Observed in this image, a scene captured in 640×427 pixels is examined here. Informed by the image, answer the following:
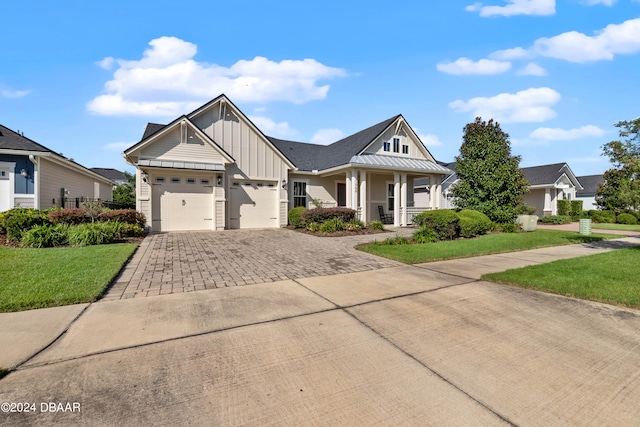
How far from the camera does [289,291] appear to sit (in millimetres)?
4906

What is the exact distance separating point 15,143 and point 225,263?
12.0 meters

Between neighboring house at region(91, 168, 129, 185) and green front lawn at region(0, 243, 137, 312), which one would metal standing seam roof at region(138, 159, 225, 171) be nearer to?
green front lawn at region(0, 243, 137, 312)

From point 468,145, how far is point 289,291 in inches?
587

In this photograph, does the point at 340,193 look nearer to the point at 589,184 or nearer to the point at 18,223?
the point at 18,223

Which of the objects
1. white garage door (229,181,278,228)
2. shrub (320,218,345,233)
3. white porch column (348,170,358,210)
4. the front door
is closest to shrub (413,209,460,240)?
shrub (320,218,345,233)

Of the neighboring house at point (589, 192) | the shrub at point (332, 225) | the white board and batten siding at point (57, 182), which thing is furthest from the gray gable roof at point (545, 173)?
the white board and batten siding at point (57, 182)

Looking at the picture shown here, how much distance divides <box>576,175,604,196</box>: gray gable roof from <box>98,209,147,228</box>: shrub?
42354mm

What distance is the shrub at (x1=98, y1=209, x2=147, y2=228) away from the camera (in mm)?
10984

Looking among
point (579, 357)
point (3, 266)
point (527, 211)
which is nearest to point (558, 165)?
point (527, 211)

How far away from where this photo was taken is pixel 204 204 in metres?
13.9

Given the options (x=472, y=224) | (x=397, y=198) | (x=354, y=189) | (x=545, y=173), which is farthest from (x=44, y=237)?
(x=545, y=173)

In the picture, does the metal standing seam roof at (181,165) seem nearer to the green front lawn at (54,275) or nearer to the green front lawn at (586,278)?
the green front lawn at (54,275)

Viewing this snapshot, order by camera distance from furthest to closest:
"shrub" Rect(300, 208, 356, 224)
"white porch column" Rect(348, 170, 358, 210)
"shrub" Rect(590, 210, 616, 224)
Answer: "shrub" Rect(590, 210, 616, 224) < "white porch column" Rect(348, 170, 358, 210) < "shrub" Rect(300, 208, 356, 224)

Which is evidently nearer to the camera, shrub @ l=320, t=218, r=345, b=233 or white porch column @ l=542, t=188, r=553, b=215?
shrub @ l=320, t=218, r=345, b=233
